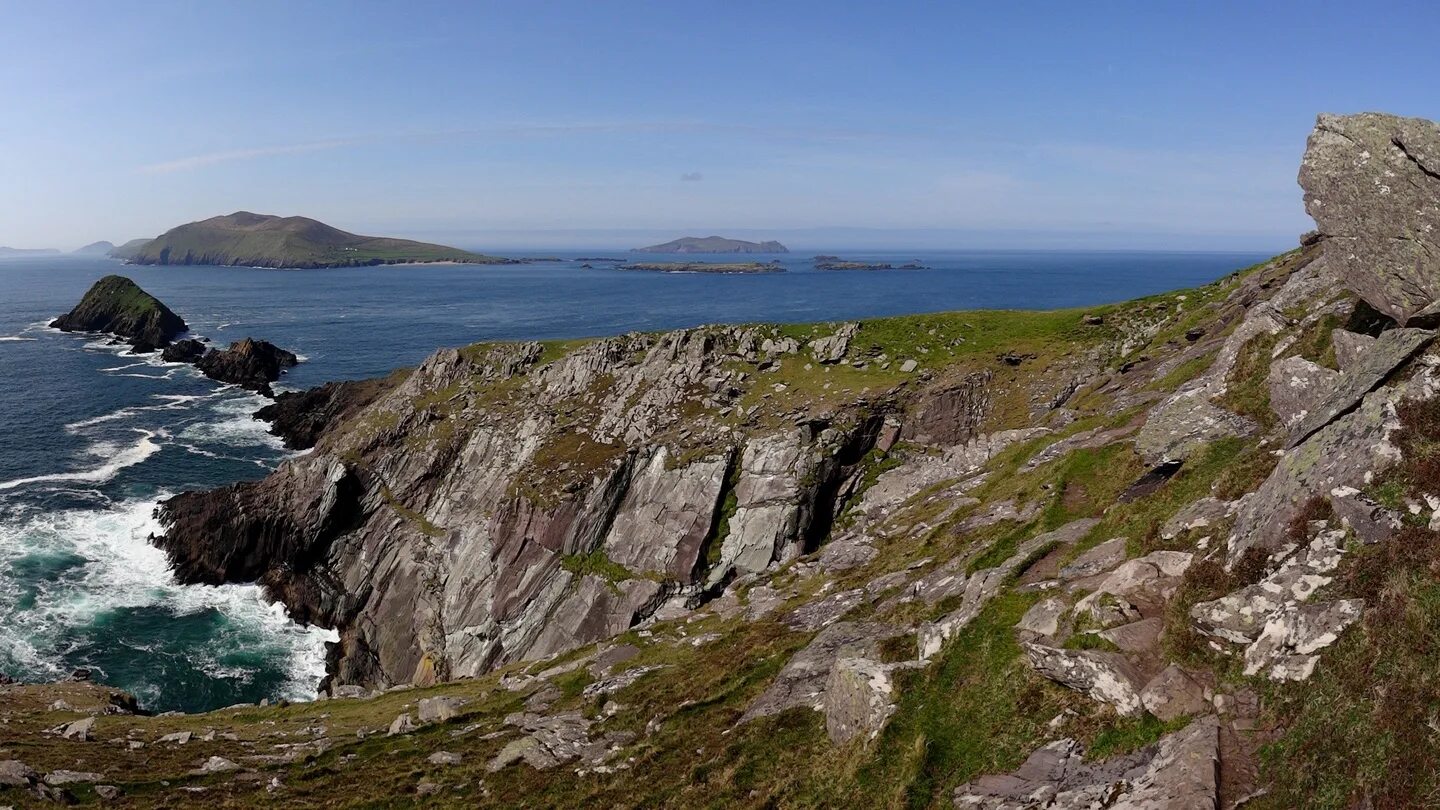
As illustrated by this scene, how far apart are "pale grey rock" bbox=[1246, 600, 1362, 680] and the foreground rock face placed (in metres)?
186

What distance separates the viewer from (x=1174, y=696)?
1341cm

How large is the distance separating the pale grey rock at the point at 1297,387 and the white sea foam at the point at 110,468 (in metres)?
99.5

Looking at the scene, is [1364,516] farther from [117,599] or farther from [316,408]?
[316,408]

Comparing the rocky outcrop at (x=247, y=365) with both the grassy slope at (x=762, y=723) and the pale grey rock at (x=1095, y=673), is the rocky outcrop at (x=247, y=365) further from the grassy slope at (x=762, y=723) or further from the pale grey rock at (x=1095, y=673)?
the pale grey rock at (x=1095, y=673)

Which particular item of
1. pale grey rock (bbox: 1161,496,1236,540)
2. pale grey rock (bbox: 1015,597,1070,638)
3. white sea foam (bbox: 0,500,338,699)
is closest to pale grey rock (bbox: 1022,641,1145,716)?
pale grey rock (bbox: 1015,597,1070,638)

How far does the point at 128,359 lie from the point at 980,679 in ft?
549

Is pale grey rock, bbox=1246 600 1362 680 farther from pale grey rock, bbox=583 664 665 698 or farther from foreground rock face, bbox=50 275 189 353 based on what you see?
foreground rock face, bbox=50 275 189 353

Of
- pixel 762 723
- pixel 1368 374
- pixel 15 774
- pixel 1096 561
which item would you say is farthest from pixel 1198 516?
pixel 15 774

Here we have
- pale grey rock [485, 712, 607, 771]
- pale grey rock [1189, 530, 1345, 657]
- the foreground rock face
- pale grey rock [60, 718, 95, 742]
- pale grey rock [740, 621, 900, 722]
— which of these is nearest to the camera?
pale grey rock [1189, 530, 1345, 657]

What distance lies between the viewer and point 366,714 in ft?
108

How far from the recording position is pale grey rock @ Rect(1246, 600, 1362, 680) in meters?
12.1

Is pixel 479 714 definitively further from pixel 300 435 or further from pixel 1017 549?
pixel 300 435

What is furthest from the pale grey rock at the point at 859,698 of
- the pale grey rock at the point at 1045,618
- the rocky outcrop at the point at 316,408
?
the rocky outcrop at the point at 316,408

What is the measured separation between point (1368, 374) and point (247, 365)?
14056cm
